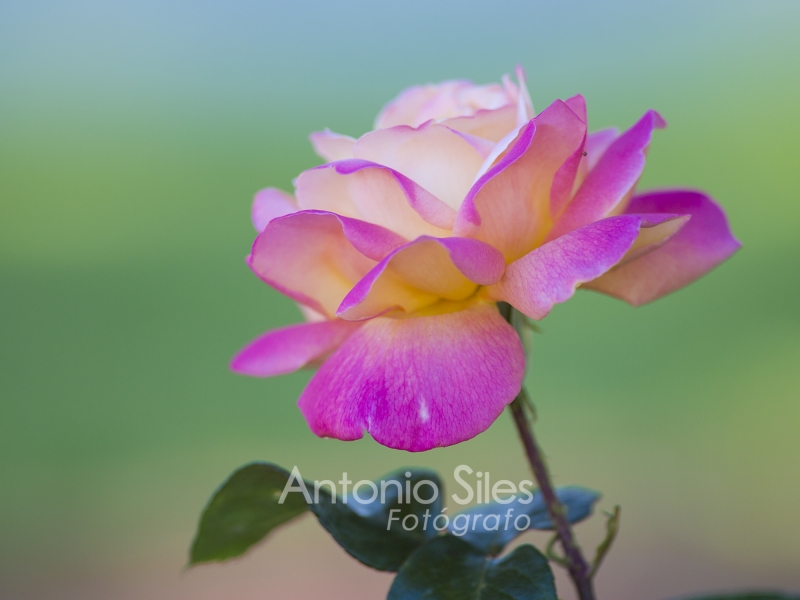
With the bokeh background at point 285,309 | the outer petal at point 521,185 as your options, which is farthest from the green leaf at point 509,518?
the bokeh background at point 285,309

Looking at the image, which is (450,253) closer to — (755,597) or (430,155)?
(430,155)

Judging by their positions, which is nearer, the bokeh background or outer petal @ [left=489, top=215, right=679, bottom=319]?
outer petal @ [left=489, top=215, right=679, bottom=319]

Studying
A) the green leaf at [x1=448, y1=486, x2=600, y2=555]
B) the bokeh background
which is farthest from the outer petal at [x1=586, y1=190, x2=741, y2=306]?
the bokeh background

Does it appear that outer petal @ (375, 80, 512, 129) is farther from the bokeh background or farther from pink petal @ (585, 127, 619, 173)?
the bokeh background

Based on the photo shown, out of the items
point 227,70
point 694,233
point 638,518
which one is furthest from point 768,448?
point 227,70

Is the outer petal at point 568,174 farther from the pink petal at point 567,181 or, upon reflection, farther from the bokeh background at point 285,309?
the bokeh background at point 285,309

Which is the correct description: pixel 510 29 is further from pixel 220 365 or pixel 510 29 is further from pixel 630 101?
pixel 220 365
